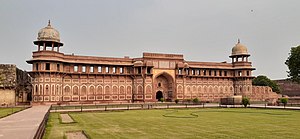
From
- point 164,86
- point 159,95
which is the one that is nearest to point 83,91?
point 159,95

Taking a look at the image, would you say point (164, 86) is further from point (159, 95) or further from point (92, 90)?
point (92, 90)

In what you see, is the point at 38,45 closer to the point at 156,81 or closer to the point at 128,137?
the point at 156,81

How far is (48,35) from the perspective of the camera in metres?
41.5

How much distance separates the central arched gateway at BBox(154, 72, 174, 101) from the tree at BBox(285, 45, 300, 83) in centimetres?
2117

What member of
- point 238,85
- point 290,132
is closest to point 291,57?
point 238,85

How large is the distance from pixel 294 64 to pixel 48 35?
1633 inches

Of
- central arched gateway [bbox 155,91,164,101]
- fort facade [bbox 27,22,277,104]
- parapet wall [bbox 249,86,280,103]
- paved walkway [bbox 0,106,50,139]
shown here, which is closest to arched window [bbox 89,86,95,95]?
fort facade [bbox 27,22,277,104]

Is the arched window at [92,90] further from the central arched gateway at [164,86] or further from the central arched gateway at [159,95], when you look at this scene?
the central arched gateway at [159,95]

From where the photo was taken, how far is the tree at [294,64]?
45.7 m

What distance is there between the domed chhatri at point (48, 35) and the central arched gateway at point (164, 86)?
62.5 feet

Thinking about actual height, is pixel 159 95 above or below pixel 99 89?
below

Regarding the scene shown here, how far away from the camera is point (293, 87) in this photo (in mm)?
76938

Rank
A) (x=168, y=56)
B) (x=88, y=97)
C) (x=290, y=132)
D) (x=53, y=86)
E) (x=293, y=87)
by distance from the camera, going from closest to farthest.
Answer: (x=290, y=132) → (x=53, y=86) → (x=88, y=97) → (x=168, y=56) → (x=293, y=87)

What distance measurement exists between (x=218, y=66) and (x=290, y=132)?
4419 cm
